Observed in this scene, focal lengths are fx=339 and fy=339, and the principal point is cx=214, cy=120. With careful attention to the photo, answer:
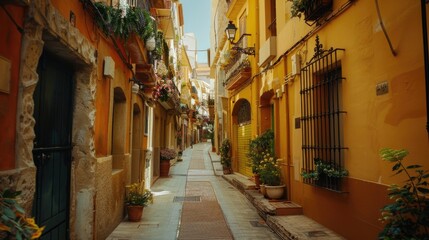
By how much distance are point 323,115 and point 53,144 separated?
424 cm

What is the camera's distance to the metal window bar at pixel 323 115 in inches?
219

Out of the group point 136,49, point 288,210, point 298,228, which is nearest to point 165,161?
point 136,49

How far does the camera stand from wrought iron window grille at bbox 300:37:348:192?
553cm

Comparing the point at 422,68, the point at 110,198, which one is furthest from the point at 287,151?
the point at 422,68

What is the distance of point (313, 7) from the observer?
19.9ft

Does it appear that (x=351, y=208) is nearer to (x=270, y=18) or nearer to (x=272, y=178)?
(x=272, y=178)

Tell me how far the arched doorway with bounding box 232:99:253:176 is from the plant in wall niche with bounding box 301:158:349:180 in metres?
7.05

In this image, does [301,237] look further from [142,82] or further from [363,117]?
[142,82]

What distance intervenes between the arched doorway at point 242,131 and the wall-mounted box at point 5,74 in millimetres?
10574

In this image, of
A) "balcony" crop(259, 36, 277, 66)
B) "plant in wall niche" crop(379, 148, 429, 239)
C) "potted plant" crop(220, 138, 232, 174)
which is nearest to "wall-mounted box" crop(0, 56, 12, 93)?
"plant in wall niche" crop(379, 148, 429, 239)

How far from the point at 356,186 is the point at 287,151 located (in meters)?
3.11

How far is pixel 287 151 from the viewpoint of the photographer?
26.1 feet

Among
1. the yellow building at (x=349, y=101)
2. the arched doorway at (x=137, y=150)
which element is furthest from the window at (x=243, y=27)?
the arched doorway at (x=137, y=150)

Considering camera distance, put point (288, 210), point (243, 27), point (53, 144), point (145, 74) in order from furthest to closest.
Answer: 1. point (243, 27)
2. point (145, 74)
3. point (288, 210)
4. point (53, 144)
